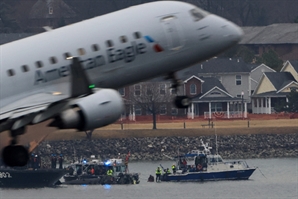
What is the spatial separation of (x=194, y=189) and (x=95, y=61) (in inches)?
3416

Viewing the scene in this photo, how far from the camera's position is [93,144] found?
155125mm

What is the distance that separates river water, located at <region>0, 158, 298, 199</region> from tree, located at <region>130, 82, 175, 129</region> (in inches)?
1070

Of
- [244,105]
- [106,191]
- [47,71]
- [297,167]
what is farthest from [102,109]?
[244,105]

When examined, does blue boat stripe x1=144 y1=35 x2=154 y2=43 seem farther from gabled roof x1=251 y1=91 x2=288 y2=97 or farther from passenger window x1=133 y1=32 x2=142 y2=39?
gabled roof x1=251 y1=91 x2=288 y2=97

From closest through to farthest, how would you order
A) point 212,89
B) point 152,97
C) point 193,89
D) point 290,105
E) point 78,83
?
point 78,83 → point 152,97 → point 290,105 → point 193,89 → point 212,89

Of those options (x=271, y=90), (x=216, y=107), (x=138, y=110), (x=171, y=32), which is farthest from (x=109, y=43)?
(x=271, y=90)

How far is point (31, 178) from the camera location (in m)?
135

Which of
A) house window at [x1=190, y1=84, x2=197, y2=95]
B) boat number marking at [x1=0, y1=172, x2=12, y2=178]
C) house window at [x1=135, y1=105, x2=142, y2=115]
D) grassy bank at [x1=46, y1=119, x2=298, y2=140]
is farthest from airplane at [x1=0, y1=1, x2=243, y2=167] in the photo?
house window at [x1=190, y1=84, x2=197, y2=95]

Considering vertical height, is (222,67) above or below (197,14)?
above

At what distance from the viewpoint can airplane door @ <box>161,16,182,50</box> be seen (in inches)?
1789

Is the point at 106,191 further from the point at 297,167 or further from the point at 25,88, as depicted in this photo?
the point at 25,88

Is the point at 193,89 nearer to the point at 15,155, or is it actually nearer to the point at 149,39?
the point at 149,39

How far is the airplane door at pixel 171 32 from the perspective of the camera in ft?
149

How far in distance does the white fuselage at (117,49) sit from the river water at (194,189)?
66.4 meters
